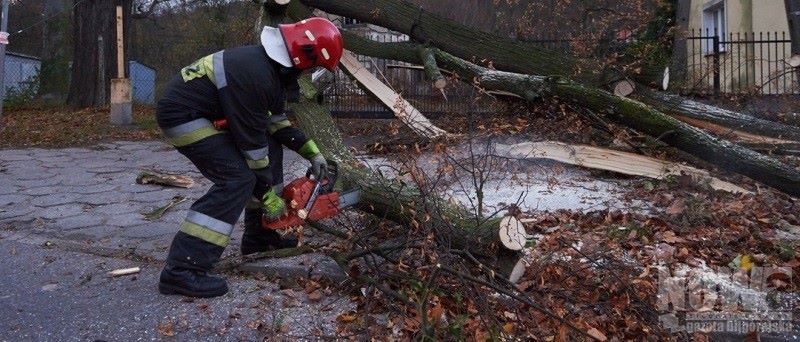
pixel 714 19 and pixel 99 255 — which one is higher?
pixel 714 19

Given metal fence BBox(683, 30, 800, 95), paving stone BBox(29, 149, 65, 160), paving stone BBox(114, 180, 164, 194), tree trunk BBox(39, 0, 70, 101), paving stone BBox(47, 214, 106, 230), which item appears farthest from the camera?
tree trunk BBox(39, 0, 70, 101)

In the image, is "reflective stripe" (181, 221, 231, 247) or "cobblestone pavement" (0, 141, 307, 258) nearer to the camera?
"reflective stripe" (181, 221, 231, 247)

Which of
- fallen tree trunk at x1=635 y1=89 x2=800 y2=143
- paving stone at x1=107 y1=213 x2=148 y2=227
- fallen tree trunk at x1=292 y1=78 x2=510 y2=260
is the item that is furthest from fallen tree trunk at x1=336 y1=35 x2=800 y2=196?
paving stone at x1=107 y1=213 x2=148 y2=227

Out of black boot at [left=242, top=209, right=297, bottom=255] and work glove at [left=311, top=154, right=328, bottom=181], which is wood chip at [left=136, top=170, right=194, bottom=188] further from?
work glove at [left=311, top=154, right=328, bottom=181]

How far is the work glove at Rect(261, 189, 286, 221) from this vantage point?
4332mm

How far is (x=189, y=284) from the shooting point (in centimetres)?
412

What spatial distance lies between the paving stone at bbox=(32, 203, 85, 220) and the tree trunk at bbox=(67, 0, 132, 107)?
863 centimetres

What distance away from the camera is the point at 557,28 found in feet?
47.0

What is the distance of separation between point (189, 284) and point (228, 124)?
812 millimetres

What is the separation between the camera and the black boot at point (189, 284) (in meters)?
4.13

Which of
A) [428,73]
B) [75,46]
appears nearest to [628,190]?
[428,73]

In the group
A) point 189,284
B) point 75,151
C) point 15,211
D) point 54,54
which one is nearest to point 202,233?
point 189,284

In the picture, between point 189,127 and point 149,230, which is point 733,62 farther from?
point 189,127

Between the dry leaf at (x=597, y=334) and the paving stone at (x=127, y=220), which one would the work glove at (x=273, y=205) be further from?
the paving stone at (x=127, y=220)
